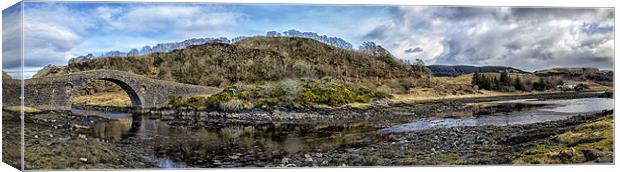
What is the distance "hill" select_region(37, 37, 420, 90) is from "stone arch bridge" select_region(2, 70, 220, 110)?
0.41ft

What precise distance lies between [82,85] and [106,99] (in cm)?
43

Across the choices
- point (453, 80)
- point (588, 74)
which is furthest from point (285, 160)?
point (588, 74)

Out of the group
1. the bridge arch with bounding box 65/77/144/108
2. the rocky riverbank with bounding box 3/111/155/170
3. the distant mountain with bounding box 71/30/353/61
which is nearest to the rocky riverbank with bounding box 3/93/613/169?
the rocky riverbank with bounding box 3/111/155/170

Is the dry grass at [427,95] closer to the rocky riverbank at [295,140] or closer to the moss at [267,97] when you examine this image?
the rocky riverbank at [295,140]

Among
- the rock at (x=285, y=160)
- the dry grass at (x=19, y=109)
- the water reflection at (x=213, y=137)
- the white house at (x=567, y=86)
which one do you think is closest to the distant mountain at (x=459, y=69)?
the white house at (x=567, y=86)

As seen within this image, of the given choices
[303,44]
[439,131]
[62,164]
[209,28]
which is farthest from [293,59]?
[62,164]

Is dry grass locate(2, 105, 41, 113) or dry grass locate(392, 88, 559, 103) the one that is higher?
dry grass locate(392, 88, 559, 103)

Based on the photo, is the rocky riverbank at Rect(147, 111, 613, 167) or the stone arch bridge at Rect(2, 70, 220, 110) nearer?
the stone arch bridge at Rect(2, 70, 220, 110)

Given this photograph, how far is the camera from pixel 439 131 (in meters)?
14.4

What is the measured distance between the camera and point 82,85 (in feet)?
45.1

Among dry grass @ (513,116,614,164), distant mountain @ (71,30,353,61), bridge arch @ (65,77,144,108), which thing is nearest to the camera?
distant mountain @ (71,30,353,61)

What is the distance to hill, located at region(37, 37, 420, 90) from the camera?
1397 cm

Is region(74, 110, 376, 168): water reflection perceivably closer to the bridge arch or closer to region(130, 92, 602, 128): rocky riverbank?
region(130, 92, 602, 128): rocky riverbank

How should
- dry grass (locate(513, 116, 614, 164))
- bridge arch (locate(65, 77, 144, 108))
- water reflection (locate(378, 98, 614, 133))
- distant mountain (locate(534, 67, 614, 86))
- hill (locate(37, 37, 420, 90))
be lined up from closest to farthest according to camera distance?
bridge arch (locate(65, 77, 144, 108)) → hill (locate(37, 37, 420, 90)) → dry grass (locate(513, 116, 614, 164)) → water reflection (locate(378, 98, 614, 133)) → distant mountain (locate(534, 67, 614, 86))
